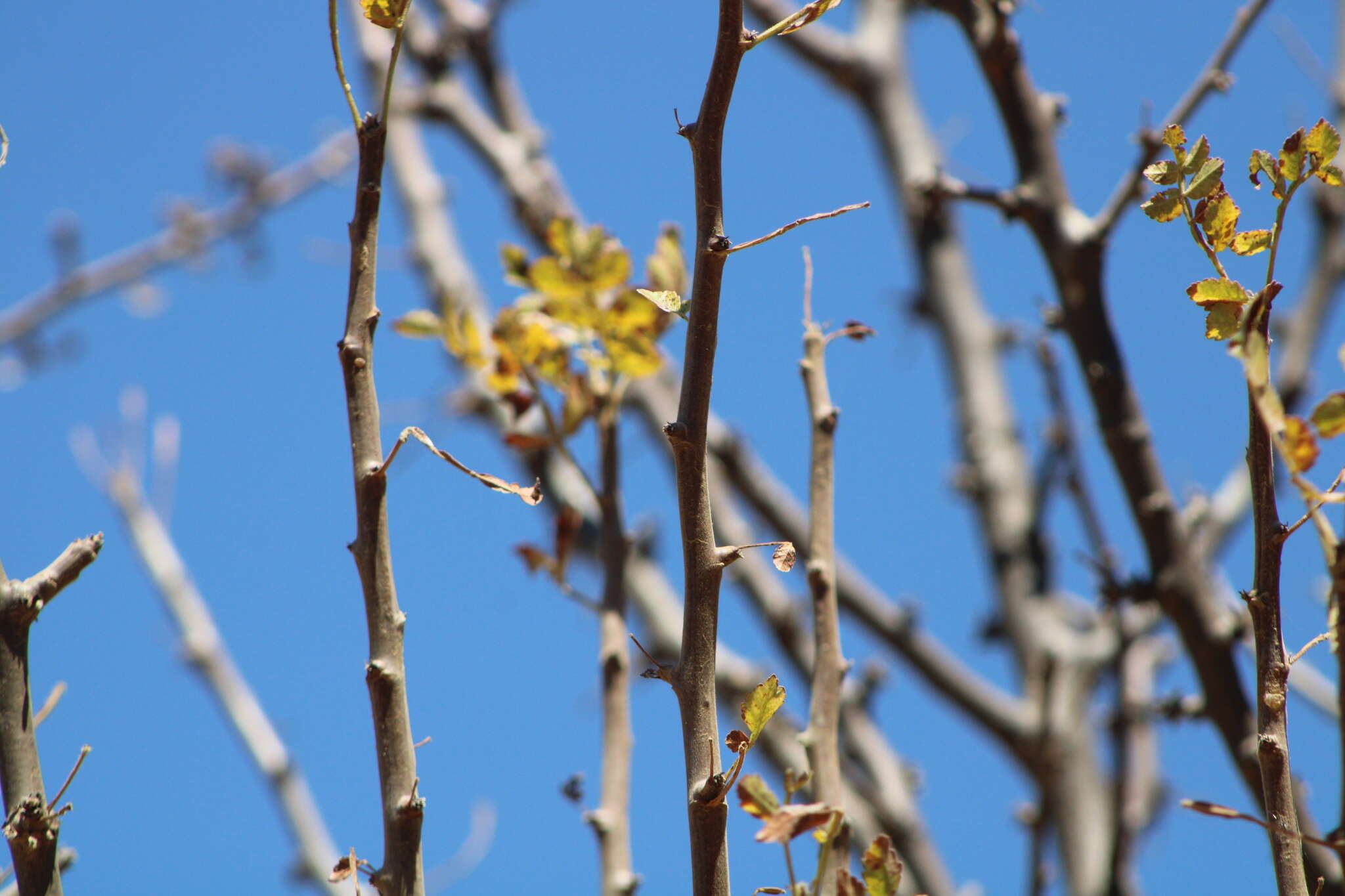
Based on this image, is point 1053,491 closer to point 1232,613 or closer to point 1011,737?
point 1011,737

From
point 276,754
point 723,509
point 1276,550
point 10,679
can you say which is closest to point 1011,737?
point 723,509

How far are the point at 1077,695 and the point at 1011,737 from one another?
137 mm

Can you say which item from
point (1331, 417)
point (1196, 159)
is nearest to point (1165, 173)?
point (1196, 159)

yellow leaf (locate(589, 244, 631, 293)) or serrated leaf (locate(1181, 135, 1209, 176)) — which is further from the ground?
yellow leaf (locate(589, 244, 631, 293))

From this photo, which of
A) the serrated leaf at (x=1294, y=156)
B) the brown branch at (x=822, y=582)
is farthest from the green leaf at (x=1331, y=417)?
the brown branch at (x=822, y=582)

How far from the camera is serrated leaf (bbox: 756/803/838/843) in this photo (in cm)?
53

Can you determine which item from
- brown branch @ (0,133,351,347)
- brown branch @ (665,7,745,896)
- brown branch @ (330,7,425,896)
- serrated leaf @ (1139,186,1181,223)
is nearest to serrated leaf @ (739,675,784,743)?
brown branch @ (665,7,745,896)

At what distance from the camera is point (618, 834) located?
2.95 ft

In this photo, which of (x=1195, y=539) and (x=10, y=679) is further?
(x=1195, y=539)

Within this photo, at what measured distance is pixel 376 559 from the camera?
63 centimetres

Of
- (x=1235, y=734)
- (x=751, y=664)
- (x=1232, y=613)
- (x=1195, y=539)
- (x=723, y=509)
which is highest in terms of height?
(x=723, y=509)

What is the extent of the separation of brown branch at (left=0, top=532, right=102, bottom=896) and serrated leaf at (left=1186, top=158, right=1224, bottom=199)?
634mm

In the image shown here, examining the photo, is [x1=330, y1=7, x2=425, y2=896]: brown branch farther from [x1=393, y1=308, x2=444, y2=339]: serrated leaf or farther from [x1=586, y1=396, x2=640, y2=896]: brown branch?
[x1=393, y1=308, x2=444, y2=339]: serrated leaf

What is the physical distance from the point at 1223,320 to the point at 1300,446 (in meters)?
0.13
